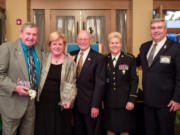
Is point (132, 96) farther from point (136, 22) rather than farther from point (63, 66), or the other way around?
point (136, 22)

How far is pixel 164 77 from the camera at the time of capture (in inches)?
73.4

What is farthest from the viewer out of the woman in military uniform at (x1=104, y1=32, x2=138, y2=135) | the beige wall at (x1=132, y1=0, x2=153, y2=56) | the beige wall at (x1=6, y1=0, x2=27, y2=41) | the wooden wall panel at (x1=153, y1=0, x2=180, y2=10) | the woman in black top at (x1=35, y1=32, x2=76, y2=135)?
the wooden wall panel at (x1=153, y1=0, x2=180, y2=10)

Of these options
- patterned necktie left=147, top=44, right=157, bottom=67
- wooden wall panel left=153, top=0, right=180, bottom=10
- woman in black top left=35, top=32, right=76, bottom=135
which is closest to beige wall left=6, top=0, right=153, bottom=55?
wooden wall panel left=153, top=0, right=180, bottom=10

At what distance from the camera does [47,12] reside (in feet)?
14.2

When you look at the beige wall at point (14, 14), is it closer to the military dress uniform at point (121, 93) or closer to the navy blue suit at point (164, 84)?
the military dress uniform at point (121, 93)

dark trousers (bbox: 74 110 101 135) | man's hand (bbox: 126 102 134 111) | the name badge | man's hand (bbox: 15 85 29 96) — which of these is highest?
the name badge

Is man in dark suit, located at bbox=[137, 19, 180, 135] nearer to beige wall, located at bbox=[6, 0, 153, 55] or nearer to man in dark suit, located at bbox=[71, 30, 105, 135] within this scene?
man in dark suit, located at bbox=[71, 30, 105, 135]

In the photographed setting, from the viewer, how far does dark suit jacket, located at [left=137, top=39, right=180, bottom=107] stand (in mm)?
1829

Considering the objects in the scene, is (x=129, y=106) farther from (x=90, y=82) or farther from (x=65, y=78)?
(x=65, y=78)

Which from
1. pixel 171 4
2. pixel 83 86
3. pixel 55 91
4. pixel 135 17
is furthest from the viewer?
pixel 171 4

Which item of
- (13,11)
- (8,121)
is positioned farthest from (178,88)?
(13,11)

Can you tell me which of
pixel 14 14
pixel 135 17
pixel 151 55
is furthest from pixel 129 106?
pixel 14 14

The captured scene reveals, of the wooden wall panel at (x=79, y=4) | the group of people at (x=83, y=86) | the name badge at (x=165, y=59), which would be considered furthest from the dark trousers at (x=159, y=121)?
the wooden wall panel at (x=79, y=4)

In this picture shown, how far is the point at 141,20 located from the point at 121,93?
2876 mm
